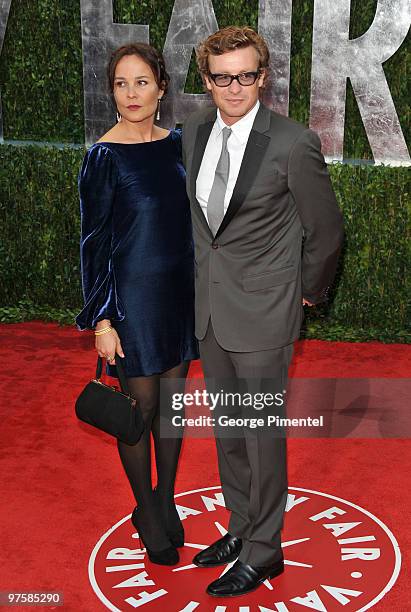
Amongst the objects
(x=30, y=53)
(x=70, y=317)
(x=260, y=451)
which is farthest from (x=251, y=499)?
(x=30, y=53)

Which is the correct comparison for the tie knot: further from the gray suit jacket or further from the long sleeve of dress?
the long sleeve of dress

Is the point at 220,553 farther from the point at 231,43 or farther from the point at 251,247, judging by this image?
the point at 231,43

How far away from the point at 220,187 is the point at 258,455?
1086 mm

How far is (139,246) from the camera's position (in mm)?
3293

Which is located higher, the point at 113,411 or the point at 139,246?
the point at 139,246

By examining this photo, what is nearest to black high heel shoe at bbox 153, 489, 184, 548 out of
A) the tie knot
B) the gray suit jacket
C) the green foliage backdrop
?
the gray suit jacket

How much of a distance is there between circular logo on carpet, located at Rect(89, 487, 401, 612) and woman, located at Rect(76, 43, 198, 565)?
343mm

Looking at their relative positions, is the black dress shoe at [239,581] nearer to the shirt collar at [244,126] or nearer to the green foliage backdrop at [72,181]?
the shirt collar at [244,126]

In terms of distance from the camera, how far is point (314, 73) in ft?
21.2

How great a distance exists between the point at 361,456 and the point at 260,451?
145 cm

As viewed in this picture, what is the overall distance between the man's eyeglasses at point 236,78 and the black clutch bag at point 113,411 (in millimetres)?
1166

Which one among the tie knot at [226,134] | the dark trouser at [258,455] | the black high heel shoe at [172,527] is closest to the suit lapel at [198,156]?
the tie knot at [226,134]

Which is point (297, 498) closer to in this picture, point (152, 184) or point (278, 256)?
point (278, 256)

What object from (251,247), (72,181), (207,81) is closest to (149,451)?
(251,247)
